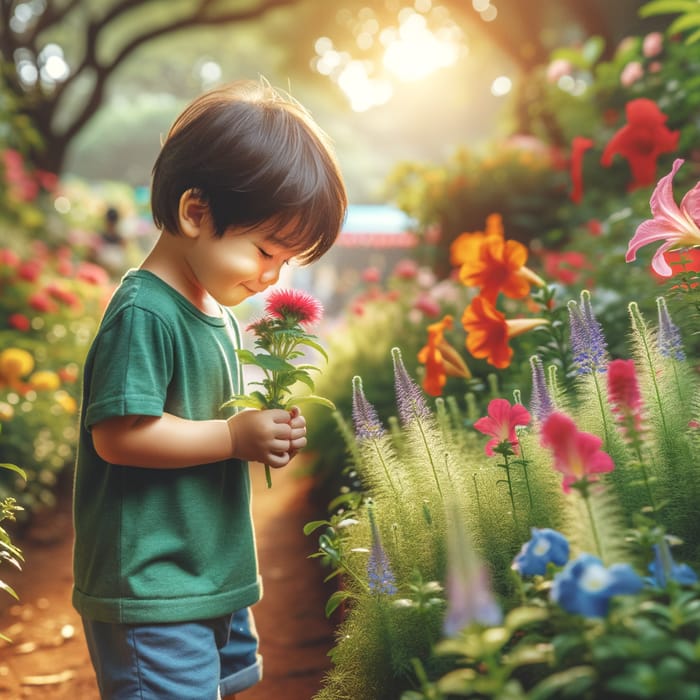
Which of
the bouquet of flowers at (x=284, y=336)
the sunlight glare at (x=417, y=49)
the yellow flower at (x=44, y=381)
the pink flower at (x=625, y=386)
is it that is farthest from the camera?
the sunlight glare at (x=417, y=49)

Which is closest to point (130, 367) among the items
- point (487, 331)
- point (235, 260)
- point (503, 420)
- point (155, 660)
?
point (235, 260)

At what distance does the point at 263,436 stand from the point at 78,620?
1919 millimetres

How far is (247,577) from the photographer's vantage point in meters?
1.44

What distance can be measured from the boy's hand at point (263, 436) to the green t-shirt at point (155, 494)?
107 mm

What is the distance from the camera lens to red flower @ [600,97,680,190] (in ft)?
7.36

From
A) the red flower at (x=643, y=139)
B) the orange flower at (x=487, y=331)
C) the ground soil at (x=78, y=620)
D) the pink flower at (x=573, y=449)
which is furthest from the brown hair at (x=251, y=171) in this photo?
the ground soil at (x=78, y=620)

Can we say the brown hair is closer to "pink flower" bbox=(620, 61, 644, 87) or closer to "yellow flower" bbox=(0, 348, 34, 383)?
"yellow flower" bbox=(0, 348, 34, 383)

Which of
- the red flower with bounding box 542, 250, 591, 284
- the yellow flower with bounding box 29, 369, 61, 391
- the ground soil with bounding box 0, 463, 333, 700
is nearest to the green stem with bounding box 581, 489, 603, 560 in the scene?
the ground soil with bounding box 0, 463, 333, 700

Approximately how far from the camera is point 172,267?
138cm

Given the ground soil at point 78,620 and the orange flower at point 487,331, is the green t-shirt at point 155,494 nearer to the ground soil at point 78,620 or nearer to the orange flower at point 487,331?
the orange flower at point 487,331

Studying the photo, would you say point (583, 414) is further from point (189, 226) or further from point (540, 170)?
point (540, 170)

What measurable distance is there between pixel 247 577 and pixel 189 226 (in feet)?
2.19

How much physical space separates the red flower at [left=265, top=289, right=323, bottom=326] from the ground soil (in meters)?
1.32

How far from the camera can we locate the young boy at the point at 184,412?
4.16 feet
